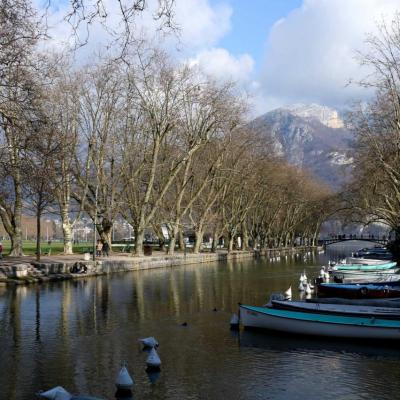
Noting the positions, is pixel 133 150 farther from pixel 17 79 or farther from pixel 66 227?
pixel 17 79

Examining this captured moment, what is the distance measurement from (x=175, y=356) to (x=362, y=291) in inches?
544

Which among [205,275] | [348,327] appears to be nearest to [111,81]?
[205,275]

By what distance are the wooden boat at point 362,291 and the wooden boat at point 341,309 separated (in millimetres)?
8194

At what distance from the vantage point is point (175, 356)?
15.8 meters

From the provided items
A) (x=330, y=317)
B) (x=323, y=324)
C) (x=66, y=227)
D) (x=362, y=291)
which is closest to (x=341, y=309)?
(x=330, y=317)

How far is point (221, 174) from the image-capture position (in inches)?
2916

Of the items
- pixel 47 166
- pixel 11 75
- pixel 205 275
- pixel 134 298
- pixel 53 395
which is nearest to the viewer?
pixel 53 395

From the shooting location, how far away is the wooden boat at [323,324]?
1758cm

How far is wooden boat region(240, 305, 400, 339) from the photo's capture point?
17.6 m

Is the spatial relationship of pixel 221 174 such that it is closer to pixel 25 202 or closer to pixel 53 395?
pixel 25 202

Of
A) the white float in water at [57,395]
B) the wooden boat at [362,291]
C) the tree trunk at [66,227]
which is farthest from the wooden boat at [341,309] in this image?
the tree trunk at [66,227]

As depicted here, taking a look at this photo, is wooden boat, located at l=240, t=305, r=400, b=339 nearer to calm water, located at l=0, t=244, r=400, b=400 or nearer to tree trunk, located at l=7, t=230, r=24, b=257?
calm water, located at l=0, t=244, r=400, b=400

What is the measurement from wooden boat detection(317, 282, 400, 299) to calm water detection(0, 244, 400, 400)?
147 inches

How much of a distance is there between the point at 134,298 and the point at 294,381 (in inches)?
628
